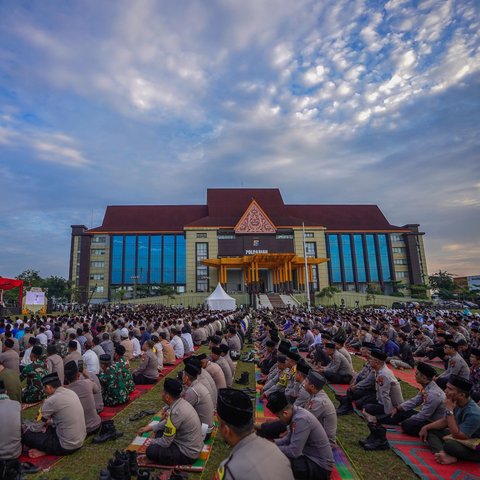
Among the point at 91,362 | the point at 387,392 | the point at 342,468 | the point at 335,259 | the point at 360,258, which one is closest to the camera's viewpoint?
the point at 342,468

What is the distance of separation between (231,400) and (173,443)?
85.1 inches

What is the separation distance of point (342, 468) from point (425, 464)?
108cm

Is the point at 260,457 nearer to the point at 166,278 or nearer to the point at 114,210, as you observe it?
the point at 166,278

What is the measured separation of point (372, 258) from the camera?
52.8m

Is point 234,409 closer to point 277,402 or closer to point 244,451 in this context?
point 244,451

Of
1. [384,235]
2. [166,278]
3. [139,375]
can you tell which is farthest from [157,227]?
[139,375]

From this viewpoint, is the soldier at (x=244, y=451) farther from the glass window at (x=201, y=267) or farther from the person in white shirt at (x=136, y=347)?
the glass window at (x=201, y=267)

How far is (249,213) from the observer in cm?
4709

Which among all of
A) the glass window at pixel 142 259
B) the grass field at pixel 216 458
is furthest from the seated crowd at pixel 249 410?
the glass window at pixel 142 259

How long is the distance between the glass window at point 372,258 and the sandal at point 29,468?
53.6 metres

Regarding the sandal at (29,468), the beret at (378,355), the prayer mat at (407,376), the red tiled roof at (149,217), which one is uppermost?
the red tiled roof at (149,217)

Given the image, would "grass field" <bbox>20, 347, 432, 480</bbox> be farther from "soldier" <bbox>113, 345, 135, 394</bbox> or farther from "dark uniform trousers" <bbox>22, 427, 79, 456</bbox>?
"soldier" <bbox>113, 345, 135, 394</bbox>

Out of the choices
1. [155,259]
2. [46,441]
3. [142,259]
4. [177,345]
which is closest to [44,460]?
[46,441]

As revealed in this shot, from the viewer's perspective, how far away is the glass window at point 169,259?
49.9m
